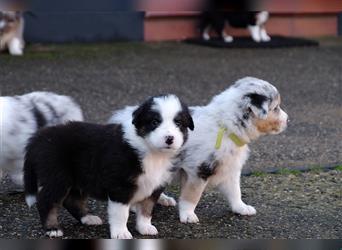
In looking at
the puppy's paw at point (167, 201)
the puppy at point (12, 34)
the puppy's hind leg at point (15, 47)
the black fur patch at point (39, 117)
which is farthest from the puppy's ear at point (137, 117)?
the puppy's hind leg at point (15, 47)

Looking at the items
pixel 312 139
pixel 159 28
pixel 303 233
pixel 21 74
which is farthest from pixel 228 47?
pixel 303 233

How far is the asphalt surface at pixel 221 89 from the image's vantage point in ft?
18.9

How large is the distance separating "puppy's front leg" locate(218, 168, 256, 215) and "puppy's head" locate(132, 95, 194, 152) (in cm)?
87

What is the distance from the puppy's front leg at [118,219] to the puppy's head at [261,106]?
1.24m

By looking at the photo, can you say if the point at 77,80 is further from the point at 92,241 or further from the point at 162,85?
the point at 92,241

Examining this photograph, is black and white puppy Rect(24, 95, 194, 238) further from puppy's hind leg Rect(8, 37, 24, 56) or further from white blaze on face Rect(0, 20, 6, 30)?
puppy's hind leg Rect(8, 37, 24, 56)

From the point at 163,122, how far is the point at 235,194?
1198 millimetres

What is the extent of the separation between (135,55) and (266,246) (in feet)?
28.4

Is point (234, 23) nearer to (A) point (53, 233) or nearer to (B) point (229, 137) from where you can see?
(B) point (229, 137)

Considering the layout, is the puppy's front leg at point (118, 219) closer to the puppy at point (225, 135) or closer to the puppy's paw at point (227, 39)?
the puppy at point (225, 135)

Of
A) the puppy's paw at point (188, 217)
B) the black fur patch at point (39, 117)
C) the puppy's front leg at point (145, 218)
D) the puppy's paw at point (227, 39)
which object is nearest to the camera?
the puppy's front leg at point (145, 218)

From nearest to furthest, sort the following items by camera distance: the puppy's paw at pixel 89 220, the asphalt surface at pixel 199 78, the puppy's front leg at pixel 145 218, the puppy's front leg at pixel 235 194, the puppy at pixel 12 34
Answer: the puppy's front leg at pixel 145 218, the puppy's paw at pixel 89 220, the puppy's front leg at pixel 235 194, the asphalt surface at pixel 199 78, the puppy at pixel 12 34

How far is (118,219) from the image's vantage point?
526 centimetres

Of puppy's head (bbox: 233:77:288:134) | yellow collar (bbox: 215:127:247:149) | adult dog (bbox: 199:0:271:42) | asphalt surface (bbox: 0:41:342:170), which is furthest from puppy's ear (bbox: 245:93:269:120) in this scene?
adult dog (bbox: 199:0:271:42)
